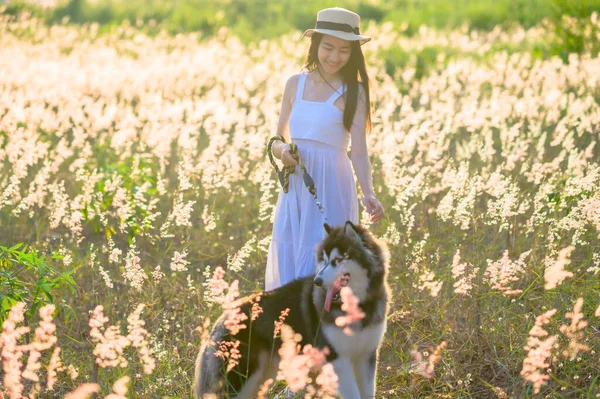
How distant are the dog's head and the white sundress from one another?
2.22 feet

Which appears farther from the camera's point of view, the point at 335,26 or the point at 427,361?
the point at 335,26

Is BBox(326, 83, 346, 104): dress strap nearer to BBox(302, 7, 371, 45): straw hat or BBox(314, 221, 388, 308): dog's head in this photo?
BBox(302, 7, 371, 45): straw hat

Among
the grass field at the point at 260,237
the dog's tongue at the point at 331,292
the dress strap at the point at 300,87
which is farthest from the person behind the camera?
the dress strap at the point at 300,87

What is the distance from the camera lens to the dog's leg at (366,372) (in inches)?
140

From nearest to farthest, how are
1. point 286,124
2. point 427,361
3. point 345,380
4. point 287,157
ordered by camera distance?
point 345,380
point 427,361
point 287,157
point 286,124

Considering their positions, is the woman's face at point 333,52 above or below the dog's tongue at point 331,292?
above

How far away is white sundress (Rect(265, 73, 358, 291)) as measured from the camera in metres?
4.17

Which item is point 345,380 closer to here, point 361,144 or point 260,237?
point 361,144

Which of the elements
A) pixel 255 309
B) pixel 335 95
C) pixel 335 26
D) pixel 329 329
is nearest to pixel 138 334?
pixel 255 309

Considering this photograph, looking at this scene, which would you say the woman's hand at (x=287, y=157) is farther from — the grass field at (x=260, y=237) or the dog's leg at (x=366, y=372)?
the dog's leg at (x=366, y=372)

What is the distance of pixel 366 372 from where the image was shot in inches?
140

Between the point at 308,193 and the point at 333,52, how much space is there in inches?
31.2

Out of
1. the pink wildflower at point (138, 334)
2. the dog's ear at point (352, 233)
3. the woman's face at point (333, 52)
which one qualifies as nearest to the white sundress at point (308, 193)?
the woman's face at point (333, 52)

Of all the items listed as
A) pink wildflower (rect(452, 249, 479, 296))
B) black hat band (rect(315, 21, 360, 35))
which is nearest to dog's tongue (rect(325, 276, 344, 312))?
pink wildflower (rect(452, 249, 479, 296))
